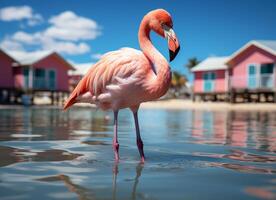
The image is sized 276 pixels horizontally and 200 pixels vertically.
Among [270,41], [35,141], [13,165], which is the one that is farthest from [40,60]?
[13,165]

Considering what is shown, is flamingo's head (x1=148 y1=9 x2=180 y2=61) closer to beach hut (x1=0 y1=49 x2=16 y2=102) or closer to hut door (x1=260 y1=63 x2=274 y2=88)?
hut door (x1=260 y1=63 x2=274 y2=88)

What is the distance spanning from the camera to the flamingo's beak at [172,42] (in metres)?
4.47

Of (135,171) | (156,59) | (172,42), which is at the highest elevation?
(172,42)

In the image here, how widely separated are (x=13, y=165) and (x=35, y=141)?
2.55 metres

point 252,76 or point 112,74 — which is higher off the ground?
point 252,76

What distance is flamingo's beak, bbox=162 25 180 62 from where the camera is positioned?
4469 millimetres

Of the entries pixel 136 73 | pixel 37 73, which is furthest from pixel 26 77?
pixel 136 73

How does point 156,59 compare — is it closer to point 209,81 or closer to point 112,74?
point 112,74

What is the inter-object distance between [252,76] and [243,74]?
2.59m

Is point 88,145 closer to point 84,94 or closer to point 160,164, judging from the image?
point 84,94

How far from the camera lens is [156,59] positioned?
479 cm

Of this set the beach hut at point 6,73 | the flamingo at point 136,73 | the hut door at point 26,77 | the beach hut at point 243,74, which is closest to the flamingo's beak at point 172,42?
the flamingo at point 136,73

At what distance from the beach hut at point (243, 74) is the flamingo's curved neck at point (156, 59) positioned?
30620 millimetres

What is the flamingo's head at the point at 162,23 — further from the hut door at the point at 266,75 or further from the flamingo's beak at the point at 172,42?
the hut door at the point at 266,75
